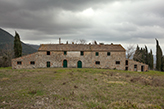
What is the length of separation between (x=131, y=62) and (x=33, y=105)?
3340cm

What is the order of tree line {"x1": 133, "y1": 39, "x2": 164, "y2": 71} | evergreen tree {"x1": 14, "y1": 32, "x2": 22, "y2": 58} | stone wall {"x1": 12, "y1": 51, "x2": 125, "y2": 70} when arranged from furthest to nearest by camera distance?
tree line {"x1": 133, "y1": 39, "x2": 164, "y2": 71} < evergreen tree {"x1": 14, "y1": 32, "x2": 22, "y2": 58} < stone wall {"x1": 12, "y1": 51, "x2": 125, "y2": 70}

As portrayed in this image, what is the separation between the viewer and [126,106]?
25.0 feet

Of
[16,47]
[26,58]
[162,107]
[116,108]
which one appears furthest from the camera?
[16,47]

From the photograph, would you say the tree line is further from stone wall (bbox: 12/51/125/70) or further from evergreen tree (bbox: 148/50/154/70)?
stone wall (bbox: 12/51/125/70)

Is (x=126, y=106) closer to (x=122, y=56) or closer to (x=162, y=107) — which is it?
(x=162, y=107)

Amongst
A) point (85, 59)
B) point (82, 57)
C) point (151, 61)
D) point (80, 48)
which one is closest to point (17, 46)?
point (80, 48)

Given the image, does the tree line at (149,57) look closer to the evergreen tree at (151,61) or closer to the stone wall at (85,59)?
the evergreen tree at (151,61)

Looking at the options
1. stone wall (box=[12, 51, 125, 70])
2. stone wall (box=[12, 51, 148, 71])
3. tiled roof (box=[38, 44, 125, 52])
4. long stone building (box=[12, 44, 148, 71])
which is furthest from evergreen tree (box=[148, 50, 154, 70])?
stone wall (box=[12, 51, 125, 70])

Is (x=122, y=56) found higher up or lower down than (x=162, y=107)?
higher up

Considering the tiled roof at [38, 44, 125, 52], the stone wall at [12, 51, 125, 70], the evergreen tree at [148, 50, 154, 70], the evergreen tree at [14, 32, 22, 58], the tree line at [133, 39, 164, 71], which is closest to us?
the stone wall at [12, 51, 125, 70]

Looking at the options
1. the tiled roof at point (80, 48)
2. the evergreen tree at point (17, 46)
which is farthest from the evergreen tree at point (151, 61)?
the evergreen tree at point (17, 46)

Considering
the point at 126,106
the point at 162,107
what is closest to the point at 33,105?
the point at 126,106

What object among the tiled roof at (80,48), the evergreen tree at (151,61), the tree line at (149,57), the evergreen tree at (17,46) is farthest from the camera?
the evergreen tree at (151,61)

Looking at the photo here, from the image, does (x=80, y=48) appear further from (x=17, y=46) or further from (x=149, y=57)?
(x=149, y=57)
